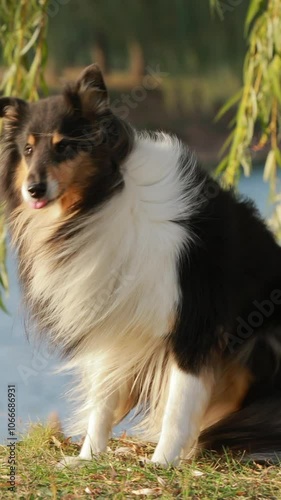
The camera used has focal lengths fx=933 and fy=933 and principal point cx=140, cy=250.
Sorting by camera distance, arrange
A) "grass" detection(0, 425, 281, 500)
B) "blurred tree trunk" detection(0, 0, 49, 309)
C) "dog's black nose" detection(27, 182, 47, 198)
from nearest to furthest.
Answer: "grass" detection(0, 425, 281, 500) → "dog's black nose" detection(27, 182, 47, 198) → "blurred tree trunk" detection(0, 0, 49, 309)

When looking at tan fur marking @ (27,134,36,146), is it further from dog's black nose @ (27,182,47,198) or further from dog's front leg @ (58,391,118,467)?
dog's front leg @ (58,391,118,467)

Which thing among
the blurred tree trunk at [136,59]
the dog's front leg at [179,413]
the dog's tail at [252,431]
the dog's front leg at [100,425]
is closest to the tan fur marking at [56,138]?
the dog's front leg at [179,413]

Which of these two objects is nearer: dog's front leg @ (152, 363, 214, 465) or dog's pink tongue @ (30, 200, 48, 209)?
dog's pink tongue @ (30, 200, 48, 209)

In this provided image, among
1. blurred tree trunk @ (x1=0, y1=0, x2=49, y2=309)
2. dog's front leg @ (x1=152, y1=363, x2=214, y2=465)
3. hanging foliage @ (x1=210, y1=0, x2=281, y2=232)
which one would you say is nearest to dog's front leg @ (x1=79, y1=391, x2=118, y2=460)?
dog's front leg @ (x1=152, y1=363, x2=214, y2=465)

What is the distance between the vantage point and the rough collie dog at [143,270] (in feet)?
11.8

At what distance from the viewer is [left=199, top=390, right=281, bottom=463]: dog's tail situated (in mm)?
3852

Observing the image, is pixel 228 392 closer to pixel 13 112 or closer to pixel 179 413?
pixel 179 413

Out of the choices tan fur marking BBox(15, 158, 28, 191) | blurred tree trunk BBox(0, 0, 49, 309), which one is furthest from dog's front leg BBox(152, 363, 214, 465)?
blurred tree trunk BBox(0, 0, 49, 309)

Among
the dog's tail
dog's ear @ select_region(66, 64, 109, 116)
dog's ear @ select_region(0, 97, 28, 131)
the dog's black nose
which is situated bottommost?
the dog's tail

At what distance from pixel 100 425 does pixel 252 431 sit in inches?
25.3

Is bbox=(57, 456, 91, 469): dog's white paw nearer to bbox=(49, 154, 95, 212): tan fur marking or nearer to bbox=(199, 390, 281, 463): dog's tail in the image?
bbox=(199, 390, 281, 463): dog's tail

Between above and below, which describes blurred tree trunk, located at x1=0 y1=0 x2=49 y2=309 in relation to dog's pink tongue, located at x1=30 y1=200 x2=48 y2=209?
above

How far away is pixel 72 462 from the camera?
3.75m

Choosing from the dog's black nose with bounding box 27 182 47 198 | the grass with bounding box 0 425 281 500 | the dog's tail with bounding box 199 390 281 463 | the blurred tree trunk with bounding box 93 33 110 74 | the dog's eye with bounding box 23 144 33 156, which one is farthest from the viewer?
the blurred tree trunk with bounding box 93 33 110 74
